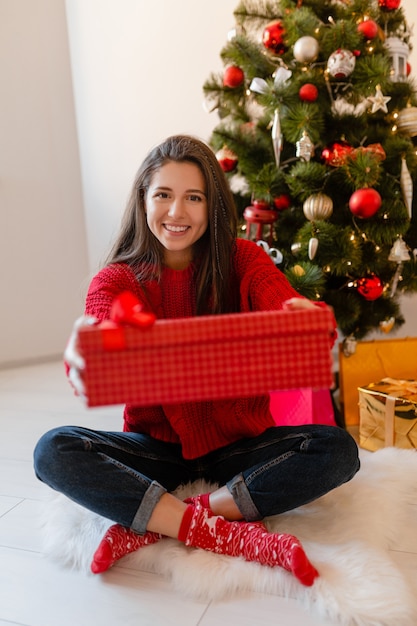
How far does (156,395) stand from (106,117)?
192 cm

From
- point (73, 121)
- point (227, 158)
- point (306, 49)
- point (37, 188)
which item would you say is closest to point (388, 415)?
point (227, 158)

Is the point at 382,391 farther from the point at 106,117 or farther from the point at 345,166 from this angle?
the point at 106,117

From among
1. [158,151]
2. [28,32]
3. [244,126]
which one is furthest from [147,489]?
[28,32]

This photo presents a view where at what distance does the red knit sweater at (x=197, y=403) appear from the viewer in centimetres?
105

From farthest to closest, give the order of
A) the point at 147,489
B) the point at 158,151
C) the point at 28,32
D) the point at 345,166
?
the point at 28,32, the point at 345,166, the point at 158,151, the point at 147,489

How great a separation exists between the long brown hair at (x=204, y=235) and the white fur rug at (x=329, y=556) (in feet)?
1.34

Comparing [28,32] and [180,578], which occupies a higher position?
[28,32]

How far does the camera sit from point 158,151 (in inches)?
42.2

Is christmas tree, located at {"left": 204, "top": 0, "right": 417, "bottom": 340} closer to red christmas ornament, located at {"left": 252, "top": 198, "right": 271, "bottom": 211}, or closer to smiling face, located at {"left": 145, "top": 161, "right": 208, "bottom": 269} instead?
red christmas ornament, located at {"left": 252, "top": 198, "right": 271, "bottom": 211}

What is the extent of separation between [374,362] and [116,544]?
91 cm

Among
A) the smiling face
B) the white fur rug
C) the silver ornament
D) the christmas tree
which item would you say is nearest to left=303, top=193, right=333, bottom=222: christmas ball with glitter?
the christmas tree

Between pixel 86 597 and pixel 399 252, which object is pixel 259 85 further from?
pixel 86 597

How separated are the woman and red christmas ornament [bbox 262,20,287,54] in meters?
0.51

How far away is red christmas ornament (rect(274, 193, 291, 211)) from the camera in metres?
1.48
